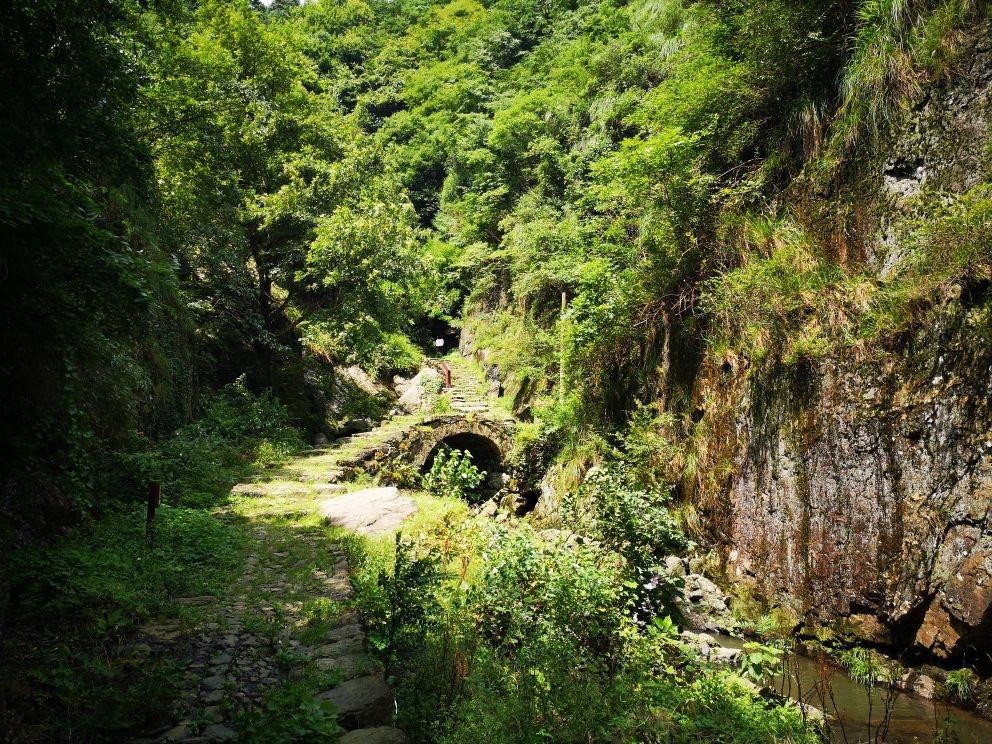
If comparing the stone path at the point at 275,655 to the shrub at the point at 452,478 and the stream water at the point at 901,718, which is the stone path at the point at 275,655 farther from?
the stream water at the point at 901,718

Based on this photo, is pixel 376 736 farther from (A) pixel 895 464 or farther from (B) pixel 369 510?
(A) pixel 895 464

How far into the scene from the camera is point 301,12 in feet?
145

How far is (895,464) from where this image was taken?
5.58 m

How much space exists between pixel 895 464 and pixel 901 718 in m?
2.36

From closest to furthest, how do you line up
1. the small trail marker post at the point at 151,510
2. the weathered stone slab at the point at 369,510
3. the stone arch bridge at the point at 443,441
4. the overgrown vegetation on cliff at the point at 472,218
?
the overgrown vegetation on cliff at the point at 472,218, the small trail marker post at the point at 151,510, the weathered stone slab at the point at 369,510, the stone arch bridge at the point at 443,441

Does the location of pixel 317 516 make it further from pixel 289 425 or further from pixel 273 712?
pixel 289 425

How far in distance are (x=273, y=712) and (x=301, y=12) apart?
54.1 m

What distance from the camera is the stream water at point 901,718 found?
4305 mm

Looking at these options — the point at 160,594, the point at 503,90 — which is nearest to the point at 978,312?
the point at 160,594

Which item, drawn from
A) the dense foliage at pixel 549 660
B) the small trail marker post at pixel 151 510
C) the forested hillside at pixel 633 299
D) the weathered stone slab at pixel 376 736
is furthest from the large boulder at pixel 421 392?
the weathered stone slab at pixel 376 736

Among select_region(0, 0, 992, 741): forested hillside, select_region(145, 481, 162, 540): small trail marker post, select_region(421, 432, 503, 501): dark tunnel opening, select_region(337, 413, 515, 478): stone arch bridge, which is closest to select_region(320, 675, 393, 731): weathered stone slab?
select_region(0, 0, 992, 741): forested hillside

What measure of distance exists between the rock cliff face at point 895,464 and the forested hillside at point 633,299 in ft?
0.10

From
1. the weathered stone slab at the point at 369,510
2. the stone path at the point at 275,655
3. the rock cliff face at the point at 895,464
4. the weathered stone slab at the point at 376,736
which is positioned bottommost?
the stone path at the point at 275,655

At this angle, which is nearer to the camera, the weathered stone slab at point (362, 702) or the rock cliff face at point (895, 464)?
the weathered stone slab at point (362, 702)
